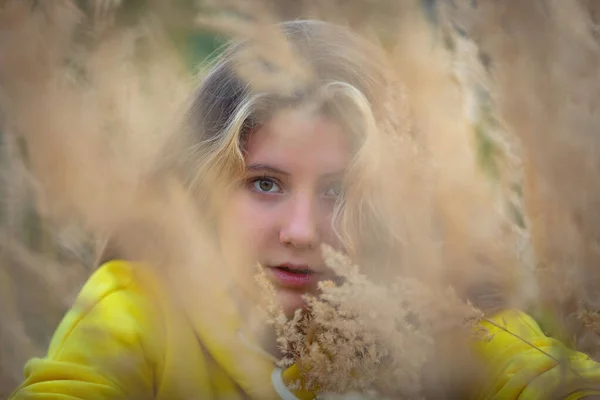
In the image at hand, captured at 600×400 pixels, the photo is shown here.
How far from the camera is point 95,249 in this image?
142 centimetres

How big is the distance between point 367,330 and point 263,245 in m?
0.22

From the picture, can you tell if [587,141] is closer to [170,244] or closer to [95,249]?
[170,244]

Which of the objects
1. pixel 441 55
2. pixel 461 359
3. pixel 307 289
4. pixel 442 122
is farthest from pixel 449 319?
pixel 441 55

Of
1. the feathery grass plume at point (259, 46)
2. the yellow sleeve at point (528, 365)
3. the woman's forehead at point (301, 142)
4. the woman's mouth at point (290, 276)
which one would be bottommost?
the yellow sleeve at point (528, 365)

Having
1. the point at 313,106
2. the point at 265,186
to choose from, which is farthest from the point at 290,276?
the point at 313,106

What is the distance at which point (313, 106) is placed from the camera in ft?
4.57

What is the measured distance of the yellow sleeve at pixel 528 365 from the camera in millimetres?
1368

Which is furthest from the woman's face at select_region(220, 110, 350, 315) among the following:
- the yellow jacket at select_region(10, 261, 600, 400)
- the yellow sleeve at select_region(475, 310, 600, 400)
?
the yellow sleeve at select_region(475, 310, 600, 400)

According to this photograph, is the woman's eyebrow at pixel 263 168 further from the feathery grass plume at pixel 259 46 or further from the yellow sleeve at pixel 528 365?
the yellow sleeve at pixel 528 365

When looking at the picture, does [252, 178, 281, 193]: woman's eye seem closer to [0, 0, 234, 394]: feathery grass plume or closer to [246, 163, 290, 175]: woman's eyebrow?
[246, 163, 290, 175]: woman's eyebrow

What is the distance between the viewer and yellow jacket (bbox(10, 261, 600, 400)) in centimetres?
136

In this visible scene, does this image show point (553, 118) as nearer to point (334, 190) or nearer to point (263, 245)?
point (334, 190)

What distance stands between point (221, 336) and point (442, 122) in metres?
0.53

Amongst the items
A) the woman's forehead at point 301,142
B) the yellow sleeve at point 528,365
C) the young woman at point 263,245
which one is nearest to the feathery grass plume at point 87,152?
the young woman at point 263,245
